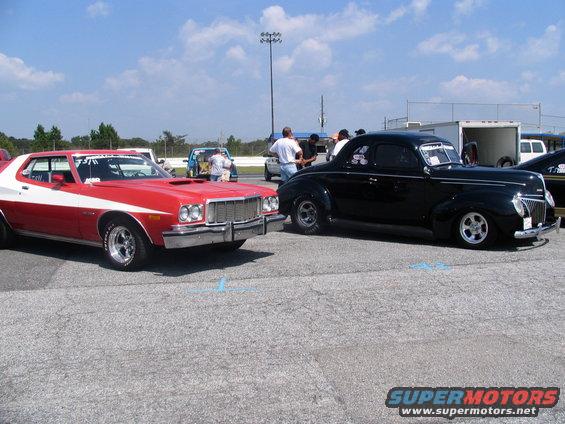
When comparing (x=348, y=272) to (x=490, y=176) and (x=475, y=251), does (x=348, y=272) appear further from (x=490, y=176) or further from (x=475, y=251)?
(x=490, y=176)

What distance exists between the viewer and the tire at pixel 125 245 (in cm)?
715

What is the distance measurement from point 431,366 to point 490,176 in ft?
16.9

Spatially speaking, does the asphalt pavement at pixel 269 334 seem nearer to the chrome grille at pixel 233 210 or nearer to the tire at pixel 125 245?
the tire at pixel 125 245

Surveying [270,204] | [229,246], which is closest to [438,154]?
[270,204]

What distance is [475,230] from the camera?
8.69m

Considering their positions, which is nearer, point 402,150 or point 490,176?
point 490,176

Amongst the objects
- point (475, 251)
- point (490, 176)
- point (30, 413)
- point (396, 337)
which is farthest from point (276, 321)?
point (490, 176)

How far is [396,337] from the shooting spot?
4910 mm

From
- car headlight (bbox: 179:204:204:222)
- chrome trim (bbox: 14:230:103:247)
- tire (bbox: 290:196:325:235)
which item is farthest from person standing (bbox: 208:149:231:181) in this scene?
car headlight (bbox: 179:204:204:222)

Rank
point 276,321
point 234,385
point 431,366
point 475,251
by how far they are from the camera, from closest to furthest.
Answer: point 234,385 < point 431,366 < point 276,321 < point 475,251

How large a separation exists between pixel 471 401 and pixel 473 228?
17.3 feet

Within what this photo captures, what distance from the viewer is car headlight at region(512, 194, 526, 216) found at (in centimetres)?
833

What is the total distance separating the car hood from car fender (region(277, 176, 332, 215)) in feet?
6.21

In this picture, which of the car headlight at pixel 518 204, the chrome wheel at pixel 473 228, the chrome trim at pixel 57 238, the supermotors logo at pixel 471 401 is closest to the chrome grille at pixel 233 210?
the chrome trim at pixel 57 238
